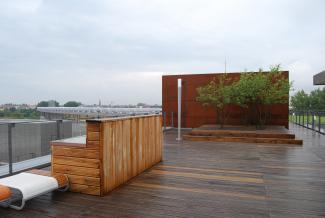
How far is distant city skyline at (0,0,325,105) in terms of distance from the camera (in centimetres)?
935

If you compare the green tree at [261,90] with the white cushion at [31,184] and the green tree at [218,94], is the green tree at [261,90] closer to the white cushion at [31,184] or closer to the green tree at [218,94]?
the green tree at [218,94]

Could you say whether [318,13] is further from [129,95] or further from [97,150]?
[129,95]

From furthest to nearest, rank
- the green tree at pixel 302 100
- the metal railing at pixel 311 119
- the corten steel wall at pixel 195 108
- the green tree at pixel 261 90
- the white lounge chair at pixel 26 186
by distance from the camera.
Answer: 1. the green tree at pixel 302 100
2. the corten steel wall at pixel 195 108
3. the metal railing at pixel 311 119
4. the green tree at pixel 261 90
5. the white lounge chair at pixel 26 186

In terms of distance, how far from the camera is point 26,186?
2.66m

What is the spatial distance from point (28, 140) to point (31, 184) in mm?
1864

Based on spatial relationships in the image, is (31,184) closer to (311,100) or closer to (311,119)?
(311,119)

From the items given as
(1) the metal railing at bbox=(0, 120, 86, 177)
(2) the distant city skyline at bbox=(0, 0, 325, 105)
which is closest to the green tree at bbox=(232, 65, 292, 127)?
(2) the distant city skyline at bbox=(0, 0, 325, 105)

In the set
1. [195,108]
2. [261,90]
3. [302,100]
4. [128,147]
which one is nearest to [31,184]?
[128,147]

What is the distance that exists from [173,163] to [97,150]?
6.93 feet

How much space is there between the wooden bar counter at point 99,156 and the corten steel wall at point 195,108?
26.1ft

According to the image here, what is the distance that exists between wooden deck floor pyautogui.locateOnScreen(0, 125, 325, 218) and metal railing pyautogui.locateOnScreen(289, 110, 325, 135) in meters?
6.00

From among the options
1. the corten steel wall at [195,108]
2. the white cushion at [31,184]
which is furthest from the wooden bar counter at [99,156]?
the corten steel wall at [195,108]

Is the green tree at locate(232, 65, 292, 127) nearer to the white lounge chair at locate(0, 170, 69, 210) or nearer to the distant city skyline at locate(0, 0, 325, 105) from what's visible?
the distant city skyline at locate(0, 0, 325, 105)

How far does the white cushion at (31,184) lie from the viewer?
8.62ft
